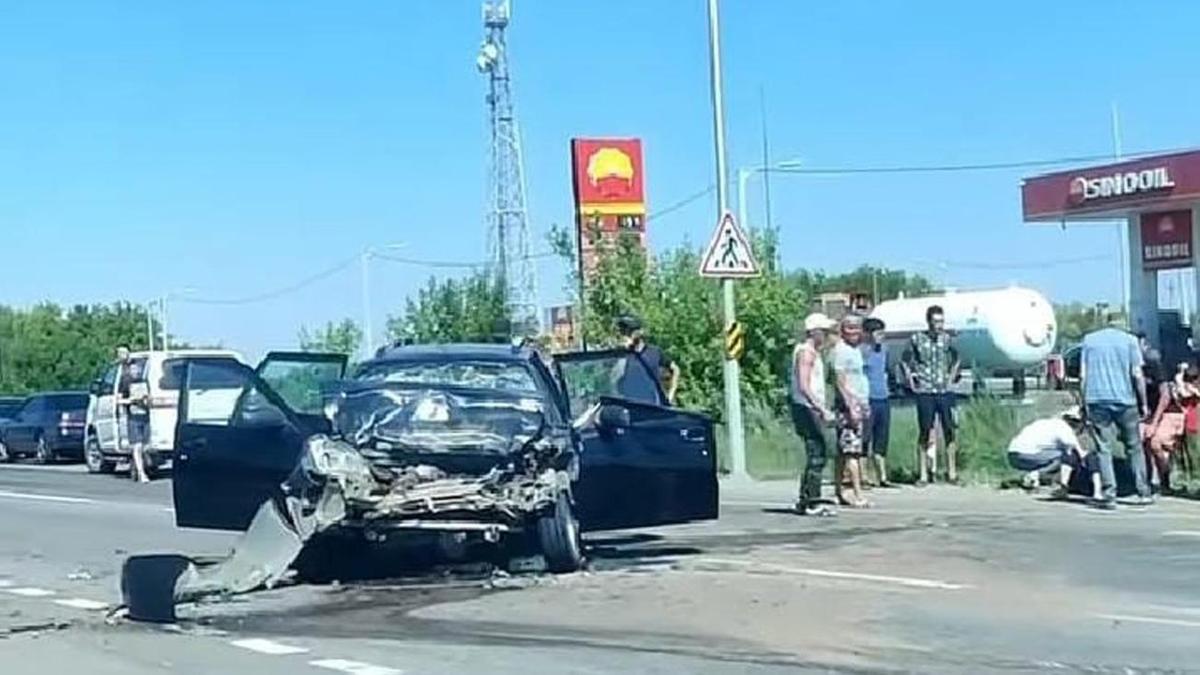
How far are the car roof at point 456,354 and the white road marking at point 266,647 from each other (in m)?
3.86

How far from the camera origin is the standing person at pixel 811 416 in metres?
18.7

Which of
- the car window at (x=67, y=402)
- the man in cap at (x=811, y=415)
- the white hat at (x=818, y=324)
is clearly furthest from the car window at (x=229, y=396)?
the car window at (x=67, y=402)

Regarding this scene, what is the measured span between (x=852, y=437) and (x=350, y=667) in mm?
9054

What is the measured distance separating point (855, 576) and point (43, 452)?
34481 mm

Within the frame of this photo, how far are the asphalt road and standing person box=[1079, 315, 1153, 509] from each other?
537 mm

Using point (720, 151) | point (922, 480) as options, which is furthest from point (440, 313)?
point (922, 480)

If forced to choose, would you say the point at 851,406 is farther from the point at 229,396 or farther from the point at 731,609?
the point at 731,609

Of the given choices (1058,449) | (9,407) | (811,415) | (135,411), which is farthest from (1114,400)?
(9,407)

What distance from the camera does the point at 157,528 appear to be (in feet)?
68.5

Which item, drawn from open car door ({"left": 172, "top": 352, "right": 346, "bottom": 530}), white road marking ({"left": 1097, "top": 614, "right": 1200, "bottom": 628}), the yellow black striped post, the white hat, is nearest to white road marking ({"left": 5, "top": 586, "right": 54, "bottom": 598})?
open car door ({"left": 172, "top": 352, "right": 346, "bottom": 530})

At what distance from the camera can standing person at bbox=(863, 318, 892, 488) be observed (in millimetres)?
21641

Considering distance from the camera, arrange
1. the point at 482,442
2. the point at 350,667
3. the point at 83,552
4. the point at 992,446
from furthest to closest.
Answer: the point at 992,446 < the point at 83,552 < the point at 482,442 < the point at 350,667

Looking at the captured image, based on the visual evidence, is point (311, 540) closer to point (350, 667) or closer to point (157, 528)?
point (350, 667)

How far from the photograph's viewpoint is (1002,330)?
54062 mm
